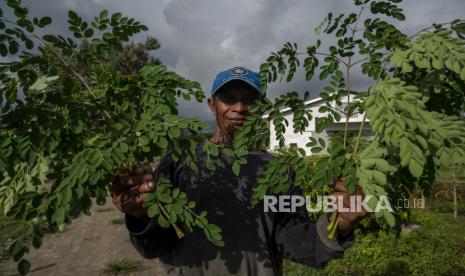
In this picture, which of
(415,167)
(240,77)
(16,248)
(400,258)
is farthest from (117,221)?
(415,167)

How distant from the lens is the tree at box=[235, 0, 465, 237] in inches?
50.0

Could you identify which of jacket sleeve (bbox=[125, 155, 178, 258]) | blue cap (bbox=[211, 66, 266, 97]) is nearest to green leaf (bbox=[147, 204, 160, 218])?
jacket sleeve (bbox=[125, 155, 178, 258])

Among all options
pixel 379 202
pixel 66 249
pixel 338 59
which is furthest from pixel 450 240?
pixel 66 249

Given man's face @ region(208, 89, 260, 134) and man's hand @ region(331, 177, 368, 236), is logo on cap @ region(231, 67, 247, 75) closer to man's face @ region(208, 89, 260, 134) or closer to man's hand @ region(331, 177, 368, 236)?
man's face @ region(208, 89, 260, 134)

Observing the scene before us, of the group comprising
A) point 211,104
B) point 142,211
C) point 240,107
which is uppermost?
point 211,104

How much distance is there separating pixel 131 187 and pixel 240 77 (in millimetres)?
1211

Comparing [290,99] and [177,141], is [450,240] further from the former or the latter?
[177,141]

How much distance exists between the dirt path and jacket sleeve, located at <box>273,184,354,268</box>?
4.43 m

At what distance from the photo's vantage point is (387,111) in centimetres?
127

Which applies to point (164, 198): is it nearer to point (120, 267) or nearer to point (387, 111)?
point (387, 111)

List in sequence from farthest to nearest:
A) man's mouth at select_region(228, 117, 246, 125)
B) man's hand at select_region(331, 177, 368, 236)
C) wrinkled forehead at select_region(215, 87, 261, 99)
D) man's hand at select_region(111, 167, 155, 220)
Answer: wrinkled forehead at select_region(215, 87, 261, 99) < man's mouth at select_region(228, 117, 246, 125) < man's hand at select_region(111, 167, 155, 220) < man's hand at select_region(331, 177, 368, 236)

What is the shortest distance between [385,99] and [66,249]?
8050 millimetres

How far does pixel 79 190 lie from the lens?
1.42m

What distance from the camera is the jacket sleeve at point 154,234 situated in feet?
6.72
